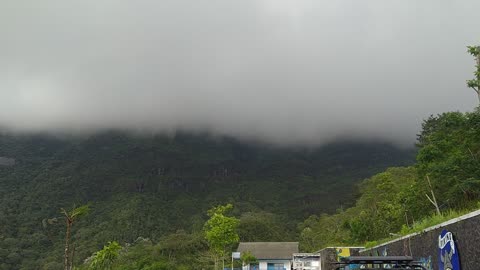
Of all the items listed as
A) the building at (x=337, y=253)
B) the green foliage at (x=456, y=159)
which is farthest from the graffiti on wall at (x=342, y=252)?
the green foliage at (x=456, y=159)

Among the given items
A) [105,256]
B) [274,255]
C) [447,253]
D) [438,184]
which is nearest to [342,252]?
[438,184]

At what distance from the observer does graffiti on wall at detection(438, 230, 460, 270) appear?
1187cm

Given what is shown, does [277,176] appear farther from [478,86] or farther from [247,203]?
[478,86]

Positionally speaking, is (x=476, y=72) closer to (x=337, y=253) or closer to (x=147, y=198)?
(x=337, y=253)

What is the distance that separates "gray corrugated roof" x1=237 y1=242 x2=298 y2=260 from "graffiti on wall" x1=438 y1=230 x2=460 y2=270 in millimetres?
55985

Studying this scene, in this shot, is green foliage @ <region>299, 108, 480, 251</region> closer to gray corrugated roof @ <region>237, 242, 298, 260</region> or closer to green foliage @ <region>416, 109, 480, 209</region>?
green foliage @ <region>416, 109, 480, 209</region>

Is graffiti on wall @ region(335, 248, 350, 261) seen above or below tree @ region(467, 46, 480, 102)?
below

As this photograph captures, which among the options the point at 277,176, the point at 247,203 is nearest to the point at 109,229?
the point at 247,203

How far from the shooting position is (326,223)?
271 feet

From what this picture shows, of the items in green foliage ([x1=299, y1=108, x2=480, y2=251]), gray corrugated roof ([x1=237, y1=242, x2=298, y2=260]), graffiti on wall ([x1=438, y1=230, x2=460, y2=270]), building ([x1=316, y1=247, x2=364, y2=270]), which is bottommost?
graffiti on wall ([x1=438, y1=230, x2=460, y2=270])

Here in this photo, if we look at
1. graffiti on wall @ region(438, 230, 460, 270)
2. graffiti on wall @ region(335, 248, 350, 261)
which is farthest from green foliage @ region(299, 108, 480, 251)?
graffiti on wall @ region(335, 248, 350, 261)

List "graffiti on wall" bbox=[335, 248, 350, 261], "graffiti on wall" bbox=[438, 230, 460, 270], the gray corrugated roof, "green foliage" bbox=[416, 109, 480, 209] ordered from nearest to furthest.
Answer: "graffiti on wall" bbox=[438, 230, 460, 270] < "green foliage" bbox=[416, 109, 480, 209] < "graffiti on wall" bbox=[335, 248, 350, 261] < the gray corrugated roof

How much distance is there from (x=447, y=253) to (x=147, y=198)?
123 meters

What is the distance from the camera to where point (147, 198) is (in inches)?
5123
